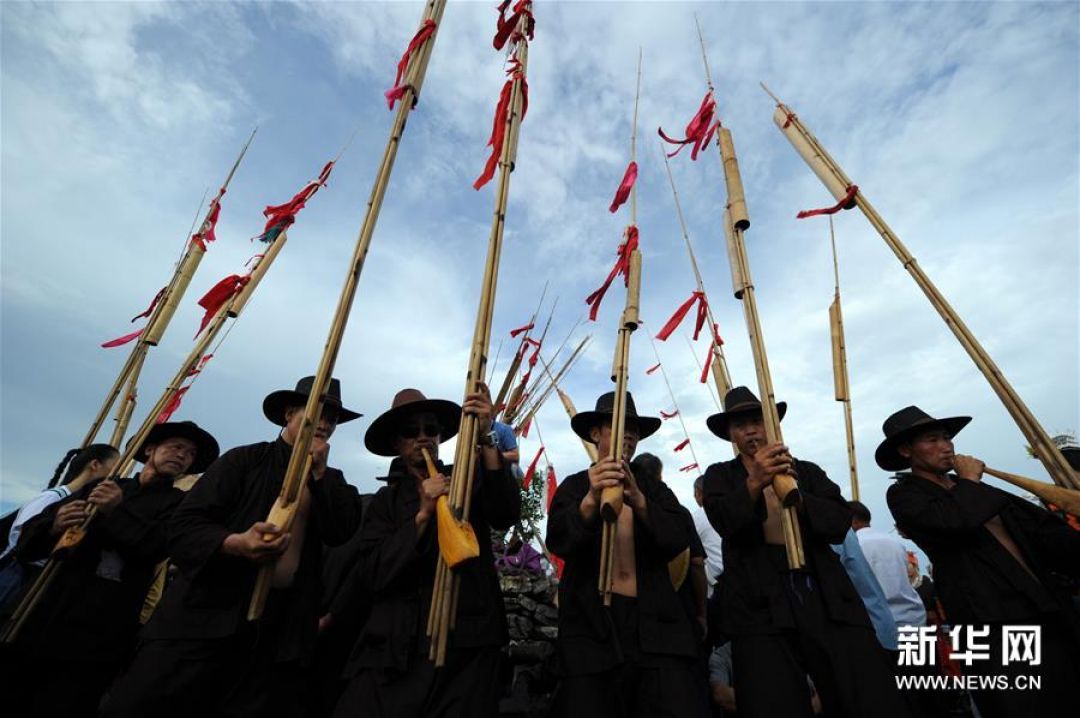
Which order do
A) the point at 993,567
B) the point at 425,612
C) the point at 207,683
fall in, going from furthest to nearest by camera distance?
the point at 993,567
the point at 425,612
the point at 207,683

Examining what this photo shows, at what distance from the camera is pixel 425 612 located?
9.78 feet

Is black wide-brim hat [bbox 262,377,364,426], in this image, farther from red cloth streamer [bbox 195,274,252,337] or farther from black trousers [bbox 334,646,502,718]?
black trousers [bbox 334,646,502,718]

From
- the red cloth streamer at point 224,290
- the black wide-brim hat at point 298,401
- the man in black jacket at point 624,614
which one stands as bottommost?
the man in black jacket at point 624,614

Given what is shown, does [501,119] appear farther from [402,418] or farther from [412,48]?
[402,418]

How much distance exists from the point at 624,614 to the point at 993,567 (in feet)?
8.01

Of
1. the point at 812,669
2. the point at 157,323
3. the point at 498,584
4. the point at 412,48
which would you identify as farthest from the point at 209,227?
the point at 812,669

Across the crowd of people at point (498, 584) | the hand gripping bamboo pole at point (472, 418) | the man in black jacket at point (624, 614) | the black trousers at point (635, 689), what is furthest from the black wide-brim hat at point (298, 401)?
the black trousers at point (635, 689)

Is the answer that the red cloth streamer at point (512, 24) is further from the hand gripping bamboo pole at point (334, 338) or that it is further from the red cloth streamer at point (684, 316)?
the red cloth streamer at point (684, 316)

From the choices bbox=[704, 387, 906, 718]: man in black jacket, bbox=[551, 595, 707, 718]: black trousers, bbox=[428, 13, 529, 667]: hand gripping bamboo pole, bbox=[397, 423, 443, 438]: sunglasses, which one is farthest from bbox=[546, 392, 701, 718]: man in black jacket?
bbox=[397, 423, 443, 438]: sunglasses

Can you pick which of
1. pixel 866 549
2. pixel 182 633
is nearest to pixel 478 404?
pixel 182 633

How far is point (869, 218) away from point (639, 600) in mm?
3236

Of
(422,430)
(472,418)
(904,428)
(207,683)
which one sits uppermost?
(904,428)

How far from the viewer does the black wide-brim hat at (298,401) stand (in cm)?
381

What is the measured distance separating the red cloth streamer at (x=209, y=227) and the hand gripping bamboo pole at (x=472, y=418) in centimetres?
324
